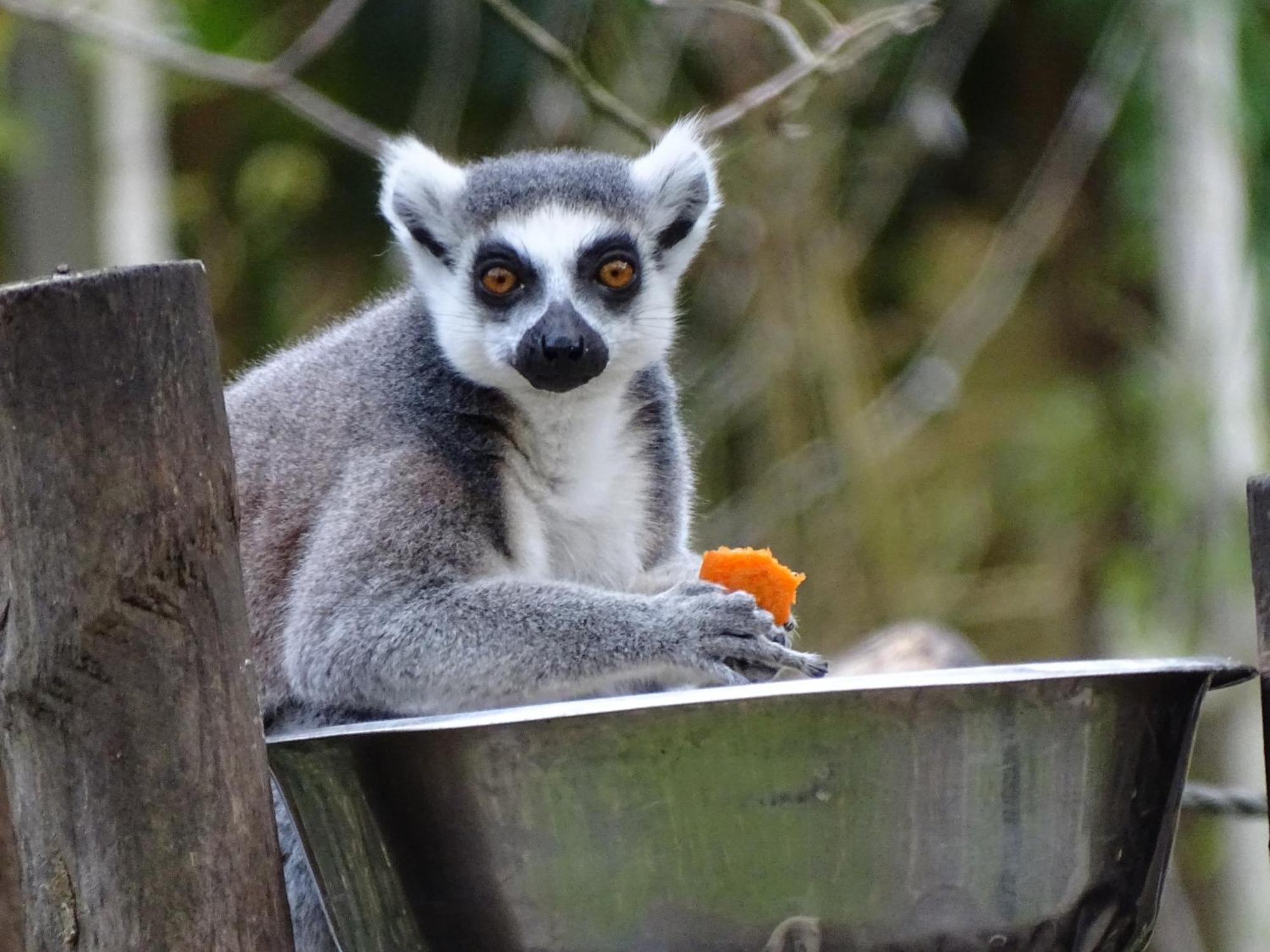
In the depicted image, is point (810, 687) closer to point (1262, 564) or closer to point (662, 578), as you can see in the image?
point (1262, 564)

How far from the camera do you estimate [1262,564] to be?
7.97 ft

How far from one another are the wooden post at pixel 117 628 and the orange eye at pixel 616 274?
1478mm

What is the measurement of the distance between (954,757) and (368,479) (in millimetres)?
1593

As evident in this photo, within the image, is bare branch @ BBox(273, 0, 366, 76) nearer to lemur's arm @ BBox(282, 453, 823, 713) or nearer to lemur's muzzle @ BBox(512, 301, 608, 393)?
lemur's muzzle @ BBox(512, 301, 608, 393)

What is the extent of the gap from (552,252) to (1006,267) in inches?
205

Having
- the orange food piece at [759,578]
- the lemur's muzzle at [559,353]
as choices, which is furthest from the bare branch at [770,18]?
the orange food piece at [759,578]

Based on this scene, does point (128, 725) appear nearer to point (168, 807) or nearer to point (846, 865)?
point (168, 807)

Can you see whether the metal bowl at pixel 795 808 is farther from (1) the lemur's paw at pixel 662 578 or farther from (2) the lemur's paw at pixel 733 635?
(1) the lemur's paw at pixel 662 578

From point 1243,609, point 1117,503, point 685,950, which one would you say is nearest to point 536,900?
point 685,950

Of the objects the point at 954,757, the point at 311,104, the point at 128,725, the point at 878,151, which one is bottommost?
the point at 954,757

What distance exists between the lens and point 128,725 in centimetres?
226

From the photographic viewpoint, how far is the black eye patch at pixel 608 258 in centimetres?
369

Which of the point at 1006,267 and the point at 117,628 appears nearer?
the point at 117,628

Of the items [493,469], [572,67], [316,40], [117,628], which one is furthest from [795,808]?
[316,40]
